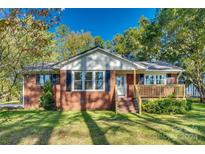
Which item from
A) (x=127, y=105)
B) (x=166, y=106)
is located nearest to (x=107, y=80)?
(x=127, y=105)

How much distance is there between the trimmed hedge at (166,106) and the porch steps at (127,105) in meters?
0.73

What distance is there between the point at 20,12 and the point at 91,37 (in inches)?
1320

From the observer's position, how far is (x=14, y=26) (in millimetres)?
5598

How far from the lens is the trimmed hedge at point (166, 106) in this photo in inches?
588

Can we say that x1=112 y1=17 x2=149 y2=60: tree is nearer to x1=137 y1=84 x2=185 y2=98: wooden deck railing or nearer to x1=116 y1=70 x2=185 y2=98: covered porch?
x1=116 y1=70 x2=185 y2=98: covered porch

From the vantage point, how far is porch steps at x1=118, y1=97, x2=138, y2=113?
15.6 meters

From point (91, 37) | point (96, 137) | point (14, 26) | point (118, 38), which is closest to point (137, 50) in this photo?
point (118, 38)

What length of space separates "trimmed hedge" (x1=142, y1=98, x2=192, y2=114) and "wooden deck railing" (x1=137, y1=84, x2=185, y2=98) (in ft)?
3.07

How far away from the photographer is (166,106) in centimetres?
1508

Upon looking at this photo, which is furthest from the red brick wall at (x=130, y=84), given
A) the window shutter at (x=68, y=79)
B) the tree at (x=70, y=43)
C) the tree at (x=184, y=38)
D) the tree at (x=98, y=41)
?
the tree at (x=98, y=41)

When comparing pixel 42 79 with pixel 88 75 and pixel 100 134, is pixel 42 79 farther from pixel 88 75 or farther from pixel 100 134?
pixel 100 134

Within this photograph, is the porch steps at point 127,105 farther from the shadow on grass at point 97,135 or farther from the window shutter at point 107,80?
the shadow on grass at point 97,135
